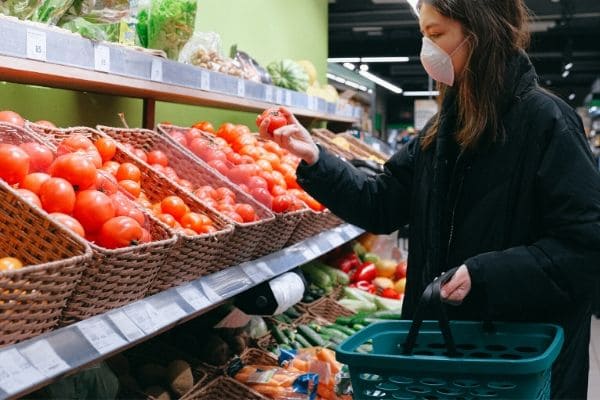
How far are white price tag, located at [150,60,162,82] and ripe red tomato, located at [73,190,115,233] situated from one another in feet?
2.35

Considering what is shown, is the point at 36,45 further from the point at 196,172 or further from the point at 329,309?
the point at 329,309

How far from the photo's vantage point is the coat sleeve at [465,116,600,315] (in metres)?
1.66

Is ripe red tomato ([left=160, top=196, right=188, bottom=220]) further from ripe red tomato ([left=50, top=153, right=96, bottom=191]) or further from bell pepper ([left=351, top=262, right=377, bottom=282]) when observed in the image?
bell pepper ([left=351, top=262, right=377, bottom=282])

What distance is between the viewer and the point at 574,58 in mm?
21875

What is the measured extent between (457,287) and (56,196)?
95 cm

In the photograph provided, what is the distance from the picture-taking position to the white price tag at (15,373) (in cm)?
116

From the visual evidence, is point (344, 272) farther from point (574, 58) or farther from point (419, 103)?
point (574, 58)

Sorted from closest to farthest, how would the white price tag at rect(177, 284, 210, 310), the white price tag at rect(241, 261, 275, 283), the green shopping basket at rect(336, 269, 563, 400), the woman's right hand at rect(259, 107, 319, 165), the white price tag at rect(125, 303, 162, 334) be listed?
the green shopping basket at rect(336, 269, 563, 400) < the white price tag at rect(125, 303, 162, 334) < the white price tag at rect(177, 284, 210, 310) < the woman's right hand at rect(259, 107, 319, 165) < the white price tag at rect(241, 261, 275, 283)

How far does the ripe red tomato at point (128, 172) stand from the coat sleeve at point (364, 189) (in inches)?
19.7

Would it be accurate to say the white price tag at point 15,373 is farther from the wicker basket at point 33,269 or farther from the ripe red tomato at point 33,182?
the ripe red tomato at point 33,182

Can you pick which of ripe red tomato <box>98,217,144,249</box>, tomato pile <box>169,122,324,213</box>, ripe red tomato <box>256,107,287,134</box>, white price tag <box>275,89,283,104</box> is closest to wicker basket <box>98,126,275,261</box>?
tomato pile <box>169,122,324,213</box>

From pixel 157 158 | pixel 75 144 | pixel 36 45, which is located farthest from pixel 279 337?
pixel 36 45

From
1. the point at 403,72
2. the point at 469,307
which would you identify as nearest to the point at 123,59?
the point at 469,307

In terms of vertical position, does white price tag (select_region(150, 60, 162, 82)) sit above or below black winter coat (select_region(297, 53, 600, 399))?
above
